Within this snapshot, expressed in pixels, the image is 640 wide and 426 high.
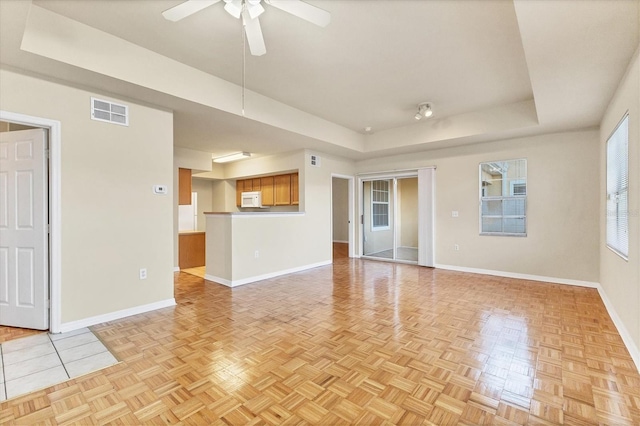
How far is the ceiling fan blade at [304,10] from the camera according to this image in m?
1.91

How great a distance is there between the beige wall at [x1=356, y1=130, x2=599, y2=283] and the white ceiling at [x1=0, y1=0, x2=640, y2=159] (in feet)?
1.42

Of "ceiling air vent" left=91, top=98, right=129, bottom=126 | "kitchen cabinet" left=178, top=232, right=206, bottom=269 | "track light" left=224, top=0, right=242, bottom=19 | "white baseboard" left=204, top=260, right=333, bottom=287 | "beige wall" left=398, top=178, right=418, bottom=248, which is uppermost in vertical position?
"track light" left=224, top=0, right=242, bottom=19

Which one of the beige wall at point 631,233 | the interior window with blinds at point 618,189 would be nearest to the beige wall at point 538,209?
the interior window with blinds at point 618,189

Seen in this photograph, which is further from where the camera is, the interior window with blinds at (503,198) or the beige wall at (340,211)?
the beige wall at (340,211)

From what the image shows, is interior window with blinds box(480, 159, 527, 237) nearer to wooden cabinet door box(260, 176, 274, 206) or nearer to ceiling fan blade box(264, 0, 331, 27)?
ceiling fan blade box(264, 0, 331, 27)

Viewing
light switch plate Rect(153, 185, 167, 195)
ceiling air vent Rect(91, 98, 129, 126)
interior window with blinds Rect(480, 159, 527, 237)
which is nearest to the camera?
ceiling air vent Rect(91, 98, 129, 126)

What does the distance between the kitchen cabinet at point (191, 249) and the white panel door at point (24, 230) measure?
9.45 ft

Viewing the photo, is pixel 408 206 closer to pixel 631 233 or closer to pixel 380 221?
pixel 380 221

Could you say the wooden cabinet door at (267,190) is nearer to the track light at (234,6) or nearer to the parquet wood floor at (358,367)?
the parquet wood floor at (358,367)

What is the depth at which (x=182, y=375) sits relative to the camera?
205 cm

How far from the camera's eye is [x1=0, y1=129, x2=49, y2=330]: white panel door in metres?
2.80

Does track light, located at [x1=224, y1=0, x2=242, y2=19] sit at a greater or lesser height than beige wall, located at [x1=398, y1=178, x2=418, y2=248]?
greater

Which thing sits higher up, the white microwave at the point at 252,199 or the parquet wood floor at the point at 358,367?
the white microwave at the point at 252,199

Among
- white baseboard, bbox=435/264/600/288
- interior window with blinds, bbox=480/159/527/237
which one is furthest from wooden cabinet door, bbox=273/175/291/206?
interior window with blinds, bbox=480/159/527/237
